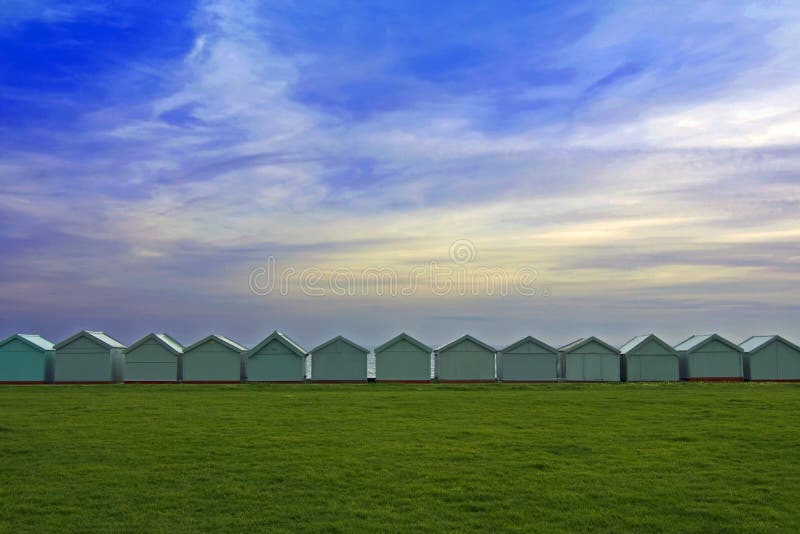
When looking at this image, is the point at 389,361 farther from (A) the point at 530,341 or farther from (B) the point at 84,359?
(B) the point at 84,359

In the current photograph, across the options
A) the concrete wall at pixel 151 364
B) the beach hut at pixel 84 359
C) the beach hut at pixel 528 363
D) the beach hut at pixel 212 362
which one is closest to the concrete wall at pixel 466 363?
the beach hut at pixel 528 363

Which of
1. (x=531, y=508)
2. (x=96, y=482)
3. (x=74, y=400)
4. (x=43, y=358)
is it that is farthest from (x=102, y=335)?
(x=531, y=508)

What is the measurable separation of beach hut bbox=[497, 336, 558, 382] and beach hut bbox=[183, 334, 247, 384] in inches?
820

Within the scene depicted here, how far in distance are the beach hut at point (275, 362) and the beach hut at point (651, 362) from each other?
84.7 ft

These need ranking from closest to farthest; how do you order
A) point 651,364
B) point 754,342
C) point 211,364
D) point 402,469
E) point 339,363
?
point 402,469
point 339,363
point 211,364
point 651,364
point 754,342

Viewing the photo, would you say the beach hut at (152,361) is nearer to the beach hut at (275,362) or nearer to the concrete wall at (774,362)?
the beach hut at (275,362)

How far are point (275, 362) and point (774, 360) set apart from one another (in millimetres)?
39411

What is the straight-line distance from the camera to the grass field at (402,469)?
46.6 feet

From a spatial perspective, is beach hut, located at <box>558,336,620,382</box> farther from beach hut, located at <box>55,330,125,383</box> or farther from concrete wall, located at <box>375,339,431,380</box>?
beach hut, located at <box>55,330,125,383</box>

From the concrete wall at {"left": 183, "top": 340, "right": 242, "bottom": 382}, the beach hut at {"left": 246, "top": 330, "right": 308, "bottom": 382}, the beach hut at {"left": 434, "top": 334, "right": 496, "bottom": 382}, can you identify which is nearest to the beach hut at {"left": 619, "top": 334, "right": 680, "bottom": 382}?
the beach hut at {"left": 434, "top": 334, "right": 496, "bottom": 382}

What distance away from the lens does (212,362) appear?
5919 cm

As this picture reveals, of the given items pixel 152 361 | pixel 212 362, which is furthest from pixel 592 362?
pixel 152 361

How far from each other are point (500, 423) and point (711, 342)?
39.7 m

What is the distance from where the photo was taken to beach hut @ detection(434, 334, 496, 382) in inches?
2335
